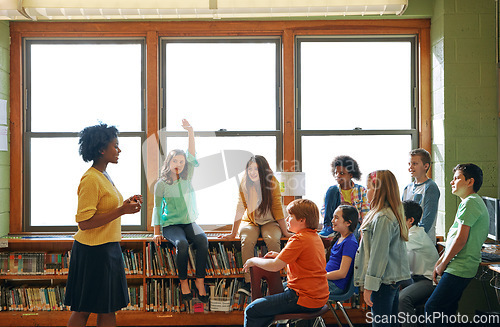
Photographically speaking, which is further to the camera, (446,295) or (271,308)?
(446,295)

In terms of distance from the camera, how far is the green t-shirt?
305 centimetres

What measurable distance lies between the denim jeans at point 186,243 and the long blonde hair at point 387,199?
1.60 metres

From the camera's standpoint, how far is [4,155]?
442 cm

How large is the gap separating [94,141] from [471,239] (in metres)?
2.49

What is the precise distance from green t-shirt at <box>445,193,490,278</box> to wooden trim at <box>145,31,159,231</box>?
272 cm

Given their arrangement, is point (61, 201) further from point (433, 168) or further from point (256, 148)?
point (433, 168)

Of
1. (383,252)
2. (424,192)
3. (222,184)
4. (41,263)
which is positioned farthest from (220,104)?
(383,252)

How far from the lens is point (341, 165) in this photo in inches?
161

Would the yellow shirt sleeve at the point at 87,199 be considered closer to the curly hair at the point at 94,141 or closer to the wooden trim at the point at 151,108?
the curly hair at the point at 94,141

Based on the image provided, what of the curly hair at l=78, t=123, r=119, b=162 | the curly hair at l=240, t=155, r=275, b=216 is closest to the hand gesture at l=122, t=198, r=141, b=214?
the curly hair at l=78, t=123, r=119, b=162

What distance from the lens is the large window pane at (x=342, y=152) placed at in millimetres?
4590

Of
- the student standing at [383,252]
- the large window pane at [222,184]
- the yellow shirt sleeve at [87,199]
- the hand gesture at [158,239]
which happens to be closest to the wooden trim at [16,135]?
the hand gesture at [158,239]

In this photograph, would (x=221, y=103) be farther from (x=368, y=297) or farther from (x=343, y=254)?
(x=368, y=297)

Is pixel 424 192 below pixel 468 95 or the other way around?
below
